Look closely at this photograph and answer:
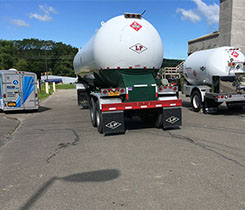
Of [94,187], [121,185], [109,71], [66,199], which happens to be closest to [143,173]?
[121,185]

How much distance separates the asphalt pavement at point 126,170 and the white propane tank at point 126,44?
219cm

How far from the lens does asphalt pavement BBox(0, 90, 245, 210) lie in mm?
3271

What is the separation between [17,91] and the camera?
12852 millimetres

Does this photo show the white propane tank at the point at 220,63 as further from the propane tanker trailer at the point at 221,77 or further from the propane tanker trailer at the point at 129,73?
the propane tanker trailer at the point at 129,73

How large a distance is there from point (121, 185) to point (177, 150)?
85.0 inches

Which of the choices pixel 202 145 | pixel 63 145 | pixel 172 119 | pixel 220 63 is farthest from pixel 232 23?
pixel 63 145

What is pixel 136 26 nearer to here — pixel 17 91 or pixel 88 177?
pixel 88 177

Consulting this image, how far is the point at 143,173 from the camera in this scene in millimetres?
4195

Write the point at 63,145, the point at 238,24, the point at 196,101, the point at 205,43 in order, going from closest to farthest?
1. the point at 63,145
2. the point at 196,101
3. the point at 238,24
4. the point at 205,43

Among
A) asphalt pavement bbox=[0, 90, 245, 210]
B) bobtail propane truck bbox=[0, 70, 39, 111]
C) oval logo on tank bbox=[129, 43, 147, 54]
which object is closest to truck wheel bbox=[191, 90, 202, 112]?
asphalt pavement bbox=[0, 90, 245, 210]

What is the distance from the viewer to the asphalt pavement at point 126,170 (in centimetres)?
327

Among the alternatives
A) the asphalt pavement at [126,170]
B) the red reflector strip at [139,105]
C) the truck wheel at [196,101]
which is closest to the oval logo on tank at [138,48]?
the red reflector strip at [139,105]

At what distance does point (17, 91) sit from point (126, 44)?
330 inches

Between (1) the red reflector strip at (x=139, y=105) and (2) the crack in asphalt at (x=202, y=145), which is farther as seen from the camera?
(1) the red reflector strip at (x=139, y=105)
